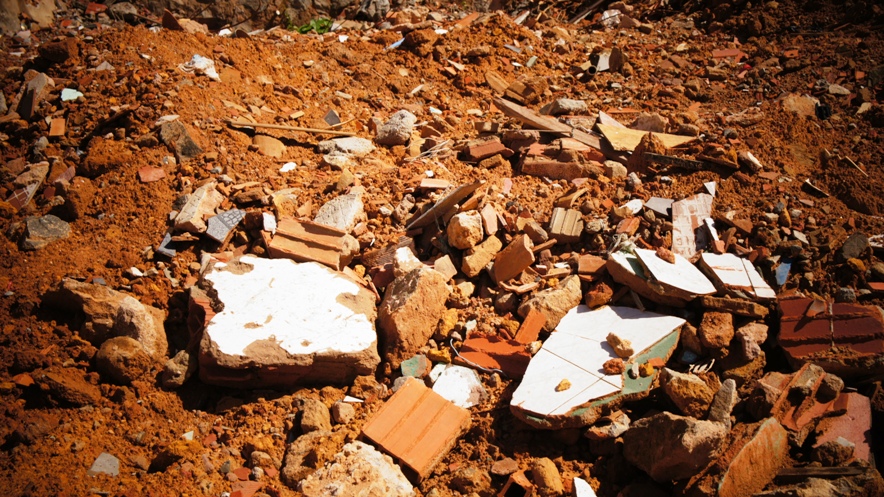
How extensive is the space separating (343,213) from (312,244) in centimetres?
38

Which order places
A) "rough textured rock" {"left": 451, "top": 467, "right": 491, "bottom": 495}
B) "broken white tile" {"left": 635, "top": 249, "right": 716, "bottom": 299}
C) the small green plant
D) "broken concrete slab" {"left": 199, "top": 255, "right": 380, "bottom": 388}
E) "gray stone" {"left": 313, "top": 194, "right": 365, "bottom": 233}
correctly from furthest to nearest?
the small green plant → "gray stone" {"left": 313, "top": 194, "right": 365, "bottom": 233} → "broken white tile" {"left": 635, "top": 249, "right": 716, "bottom": 299} → "broken concrete slab" {"left": 199, "top": 255, "right": 380, "bottom": 388} → "rough textured rock" {"left": 451, "top": 467, "right": 491, "bottom": 495}

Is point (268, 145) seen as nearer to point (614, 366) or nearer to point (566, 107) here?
point (566, 107)

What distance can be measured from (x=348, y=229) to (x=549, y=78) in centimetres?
405

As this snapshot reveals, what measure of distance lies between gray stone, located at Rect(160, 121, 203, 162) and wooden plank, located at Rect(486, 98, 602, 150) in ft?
10.3

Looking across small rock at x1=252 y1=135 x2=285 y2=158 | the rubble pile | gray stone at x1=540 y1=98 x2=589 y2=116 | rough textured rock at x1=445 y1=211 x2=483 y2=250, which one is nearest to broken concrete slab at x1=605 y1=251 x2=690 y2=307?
the rubble pile

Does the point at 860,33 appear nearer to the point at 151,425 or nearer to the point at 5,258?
the point at 151,425

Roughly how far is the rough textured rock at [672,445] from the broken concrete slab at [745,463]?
0.07 meters

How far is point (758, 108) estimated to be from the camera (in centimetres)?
542

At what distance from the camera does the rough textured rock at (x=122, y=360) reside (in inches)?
133

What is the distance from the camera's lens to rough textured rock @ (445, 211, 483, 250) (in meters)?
3.96

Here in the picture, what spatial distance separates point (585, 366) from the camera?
3254 mm

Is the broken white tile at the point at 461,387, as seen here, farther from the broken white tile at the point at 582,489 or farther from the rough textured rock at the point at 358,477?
the broken white tile at the point at 582,489

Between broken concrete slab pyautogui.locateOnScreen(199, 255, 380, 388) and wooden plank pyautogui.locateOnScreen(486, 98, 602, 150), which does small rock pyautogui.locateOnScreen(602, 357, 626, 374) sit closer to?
broken concrete slab pyautogui.locateOnScreen(199, 255, 380, 388)

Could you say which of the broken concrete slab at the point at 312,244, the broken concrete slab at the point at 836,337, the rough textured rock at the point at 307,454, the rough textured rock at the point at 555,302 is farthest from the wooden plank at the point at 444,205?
the broken concrete slab at the point at 836,337
